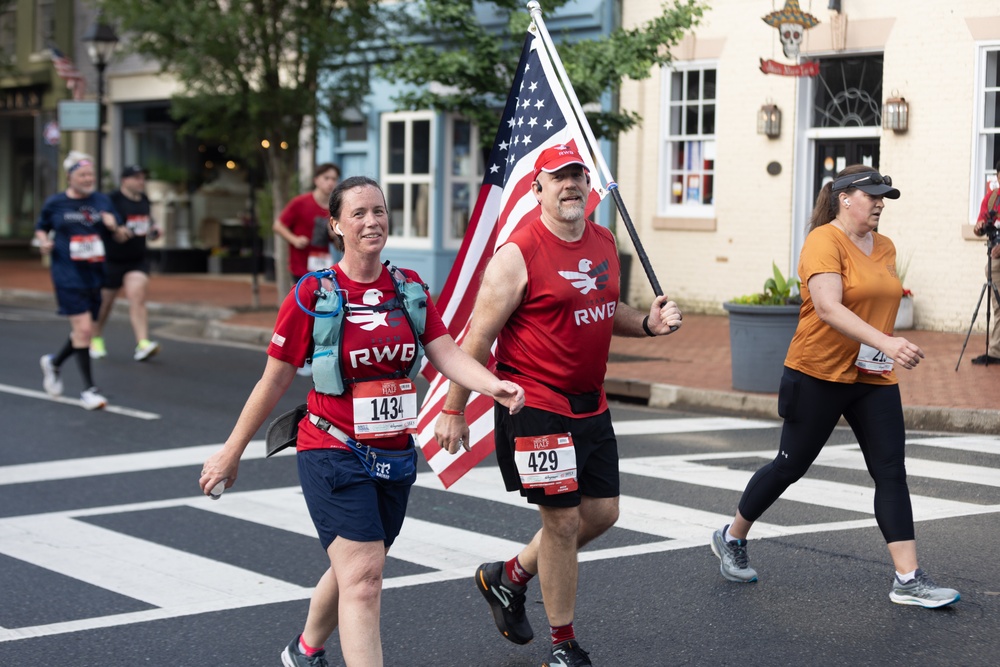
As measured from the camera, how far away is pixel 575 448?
4.83m

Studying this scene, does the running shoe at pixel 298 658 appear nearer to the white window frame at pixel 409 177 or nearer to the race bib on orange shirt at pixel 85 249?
the race bib on orange shirt at pixel 85 249

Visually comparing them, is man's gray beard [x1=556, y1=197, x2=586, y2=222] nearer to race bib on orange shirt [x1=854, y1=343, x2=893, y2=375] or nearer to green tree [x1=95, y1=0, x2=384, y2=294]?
race bib on orange shirt [x1=854, y1=343, x2=893, y2=375]

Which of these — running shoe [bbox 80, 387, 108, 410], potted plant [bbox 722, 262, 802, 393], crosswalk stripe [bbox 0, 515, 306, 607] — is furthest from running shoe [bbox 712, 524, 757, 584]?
running shoe [bbox 80, 387, 108, 410]

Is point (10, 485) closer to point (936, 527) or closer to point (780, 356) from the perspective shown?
point (936, 527)

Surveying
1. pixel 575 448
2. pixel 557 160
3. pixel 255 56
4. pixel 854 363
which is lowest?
pixel 575 448

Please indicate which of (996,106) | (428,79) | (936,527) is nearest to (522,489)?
(936,527)

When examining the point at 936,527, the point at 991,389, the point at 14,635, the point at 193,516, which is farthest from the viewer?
the point at 991,389

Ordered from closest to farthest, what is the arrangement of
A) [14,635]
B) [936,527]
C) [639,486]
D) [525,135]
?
[14,635] → [525,135] → [936,527] → [639,486]

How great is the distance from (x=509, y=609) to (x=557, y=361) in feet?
3.43

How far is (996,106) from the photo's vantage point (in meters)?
15.7

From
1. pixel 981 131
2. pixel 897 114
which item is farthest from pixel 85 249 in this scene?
pixel 981 131

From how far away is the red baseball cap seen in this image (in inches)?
188

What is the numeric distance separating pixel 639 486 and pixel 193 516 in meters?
2.61

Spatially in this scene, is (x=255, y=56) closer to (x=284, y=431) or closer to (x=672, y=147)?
(x=672, y=147)
